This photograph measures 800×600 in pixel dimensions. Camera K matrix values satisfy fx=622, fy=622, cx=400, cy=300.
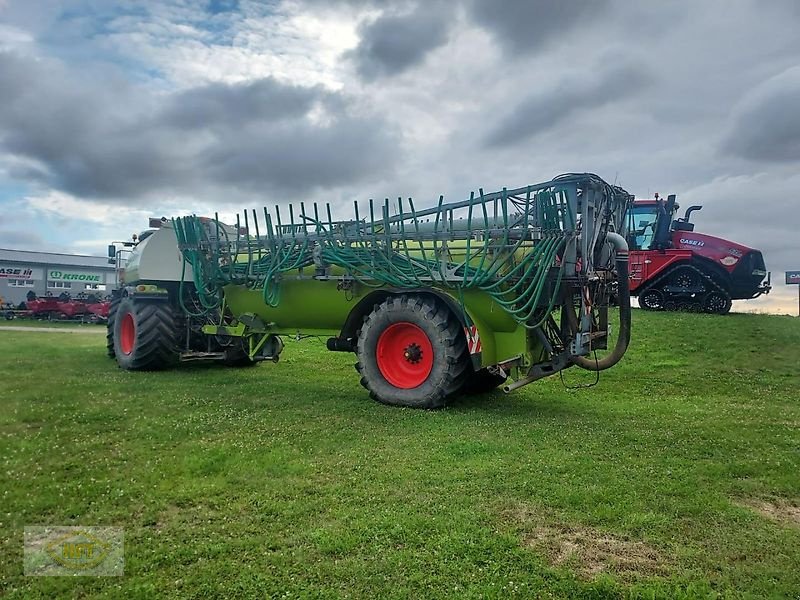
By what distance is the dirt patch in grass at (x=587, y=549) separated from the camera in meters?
3.56

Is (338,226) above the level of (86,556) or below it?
above

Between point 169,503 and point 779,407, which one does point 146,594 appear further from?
point 779,407

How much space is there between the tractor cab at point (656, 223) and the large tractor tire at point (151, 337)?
11.9 metres

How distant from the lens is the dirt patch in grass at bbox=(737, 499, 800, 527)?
Answer: 174 inches

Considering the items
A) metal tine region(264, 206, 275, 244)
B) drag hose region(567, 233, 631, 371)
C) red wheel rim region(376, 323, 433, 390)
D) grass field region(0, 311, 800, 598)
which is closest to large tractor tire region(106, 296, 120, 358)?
grass field region(0, 311, 800, 598)

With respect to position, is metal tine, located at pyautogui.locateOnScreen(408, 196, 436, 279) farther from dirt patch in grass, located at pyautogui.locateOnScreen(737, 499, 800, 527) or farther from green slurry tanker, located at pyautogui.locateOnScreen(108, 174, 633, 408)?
dirt patch in grass, located at pyautogui.locateOnScreen(737, 499, 800, 527)

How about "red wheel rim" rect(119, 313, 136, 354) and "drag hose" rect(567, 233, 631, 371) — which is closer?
"drag hose" rect(567, 233, 631, 371)

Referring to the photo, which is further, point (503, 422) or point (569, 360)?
point (569, 360)

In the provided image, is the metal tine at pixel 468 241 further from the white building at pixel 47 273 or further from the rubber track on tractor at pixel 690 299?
the white building at pixel 47 273

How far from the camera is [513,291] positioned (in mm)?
7652

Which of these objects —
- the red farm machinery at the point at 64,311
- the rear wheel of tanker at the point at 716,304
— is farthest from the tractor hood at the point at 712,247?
the red farm machinery at the point at 64,311

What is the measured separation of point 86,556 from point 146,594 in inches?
28.1

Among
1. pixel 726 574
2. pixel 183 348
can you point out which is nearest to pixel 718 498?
pixel 726 574

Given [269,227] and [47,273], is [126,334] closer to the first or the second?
[269,227]
